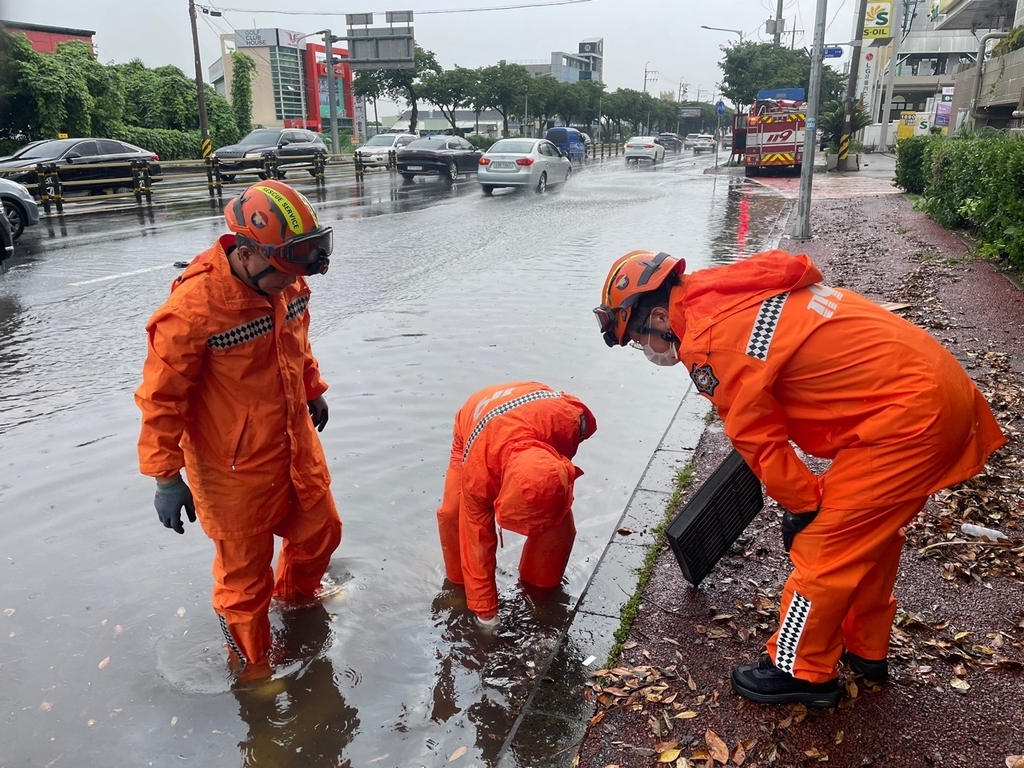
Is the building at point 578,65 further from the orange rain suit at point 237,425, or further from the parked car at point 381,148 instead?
the orange rain suit at point 237,425

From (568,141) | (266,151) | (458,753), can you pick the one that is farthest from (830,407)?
(568,141)

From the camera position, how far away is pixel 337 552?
425 cm

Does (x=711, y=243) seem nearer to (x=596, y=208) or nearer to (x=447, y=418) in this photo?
(x=596, y=208)

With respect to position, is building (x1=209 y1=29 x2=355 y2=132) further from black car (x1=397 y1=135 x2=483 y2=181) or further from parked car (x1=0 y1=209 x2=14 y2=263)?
parked car (x1=0 y1=209 x2=14 y2=263)

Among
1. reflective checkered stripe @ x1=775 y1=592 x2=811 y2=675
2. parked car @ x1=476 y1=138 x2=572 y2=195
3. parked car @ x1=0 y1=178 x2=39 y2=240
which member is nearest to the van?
parked car @ x1=476 y1=138 x2=572 y2=195

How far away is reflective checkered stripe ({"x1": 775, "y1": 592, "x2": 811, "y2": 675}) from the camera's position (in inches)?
102

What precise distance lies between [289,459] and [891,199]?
19.8 m

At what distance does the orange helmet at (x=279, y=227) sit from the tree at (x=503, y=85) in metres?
55.4

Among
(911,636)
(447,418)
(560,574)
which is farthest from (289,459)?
(447,418)

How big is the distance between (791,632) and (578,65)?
12756 centimetres

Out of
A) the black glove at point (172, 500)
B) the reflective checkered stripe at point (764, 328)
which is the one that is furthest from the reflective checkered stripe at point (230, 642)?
the reflective checkered stripe at point (764, 328)

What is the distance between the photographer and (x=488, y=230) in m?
15.0

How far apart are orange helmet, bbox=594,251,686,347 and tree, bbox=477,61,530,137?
182 feet

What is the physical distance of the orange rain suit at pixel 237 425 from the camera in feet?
8.87
